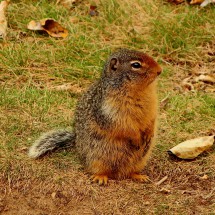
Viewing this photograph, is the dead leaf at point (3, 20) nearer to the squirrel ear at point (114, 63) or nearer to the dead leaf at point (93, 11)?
the dead leaf at point (93, 11)

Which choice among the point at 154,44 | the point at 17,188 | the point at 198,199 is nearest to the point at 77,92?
the point at 154,44

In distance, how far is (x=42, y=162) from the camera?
4.40 m

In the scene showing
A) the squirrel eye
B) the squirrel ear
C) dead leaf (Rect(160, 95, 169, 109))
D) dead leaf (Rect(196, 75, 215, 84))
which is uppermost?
the squirrel eye

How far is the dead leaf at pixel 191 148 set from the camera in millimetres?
4387

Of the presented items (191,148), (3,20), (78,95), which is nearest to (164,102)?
(78,95)

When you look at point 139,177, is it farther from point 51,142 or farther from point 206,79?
point 206,79

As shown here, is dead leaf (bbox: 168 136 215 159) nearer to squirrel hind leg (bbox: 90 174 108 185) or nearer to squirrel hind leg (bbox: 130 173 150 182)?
squirrel hind leg (bbox: 130 173 150 182)

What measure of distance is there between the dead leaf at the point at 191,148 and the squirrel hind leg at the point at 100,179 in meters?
0.61

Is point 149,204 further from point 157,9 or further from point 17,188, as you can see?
point 157,9

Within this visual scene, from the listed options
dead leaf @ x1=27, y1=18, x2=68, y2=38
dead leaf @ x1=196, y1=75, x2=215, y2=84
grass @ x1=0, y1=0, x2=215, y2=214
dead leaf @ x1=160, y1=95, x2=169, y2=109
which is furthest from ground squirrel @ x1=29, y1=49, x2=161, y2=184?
dead leaf @ x1=27, y1=18, x2=68, y2=38

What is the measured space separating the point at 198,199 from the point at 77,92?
2.02 metres

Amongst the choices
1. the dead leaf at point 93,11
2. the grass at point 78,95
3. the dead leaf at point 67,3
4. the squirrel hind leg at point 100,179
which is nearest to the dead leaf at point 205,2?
the grass at point 78,95

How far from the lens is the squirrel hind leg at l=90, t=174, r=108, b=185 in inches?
163

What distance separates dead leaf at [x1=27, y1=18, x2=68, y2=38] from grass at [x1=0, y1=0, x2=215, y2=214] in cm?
8
